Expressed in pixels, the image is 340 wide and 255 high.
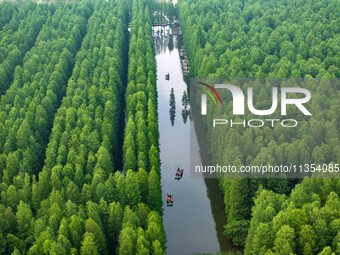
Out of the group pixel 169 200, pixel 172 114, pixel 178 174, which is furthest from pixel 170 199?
pixel 172 114

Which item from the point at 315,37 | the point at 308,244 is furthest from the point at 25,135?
the point at 315,37

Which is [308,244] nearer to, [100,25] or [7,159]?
[7,159]

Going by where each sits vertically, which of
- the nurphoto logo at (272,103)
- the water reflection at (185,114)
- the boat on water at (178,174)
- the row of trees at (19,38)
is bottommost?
the boat on water at (178,174)

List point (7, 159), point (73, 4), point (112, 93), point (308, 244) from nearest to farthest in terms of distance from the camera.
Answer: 1. point (308, 244)
2. point (7, 159)
3. point (112, 93)
4. point (73, 4)

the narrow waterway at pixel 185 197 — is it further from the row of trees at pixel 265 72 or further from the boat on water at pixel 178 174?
the row of trees at pixel 265 72

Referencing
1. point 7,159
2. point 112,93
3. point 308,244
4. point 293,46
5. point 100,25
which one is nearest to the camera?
point 308,244

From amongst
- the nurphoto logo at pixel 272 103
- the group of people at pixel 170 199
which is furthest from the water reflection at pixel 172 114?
the group of people at pixel 170 199

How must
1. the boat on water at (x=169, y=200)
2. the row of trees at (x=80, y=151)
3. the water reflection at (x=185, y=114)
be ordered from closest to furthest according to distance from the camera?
the row of trees at (x=80, y=151)
the boat on water at (x=169, y=200)
the water reflection at (x=185, y=114)
